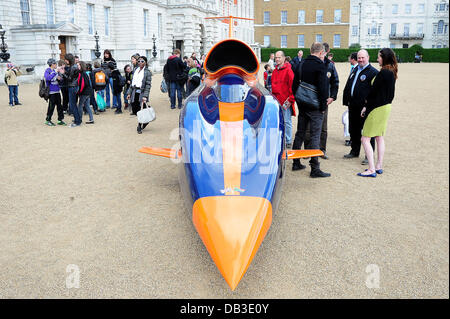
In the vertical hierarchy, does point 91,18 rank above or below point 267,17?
below

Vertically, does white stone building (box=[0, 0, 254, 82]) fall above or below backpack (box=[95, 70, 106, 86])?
above

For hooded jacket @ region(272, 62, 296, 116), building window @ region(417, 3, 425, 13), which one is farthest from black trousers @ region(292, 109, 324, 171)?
building window @ region(417, 3, 425, 13)

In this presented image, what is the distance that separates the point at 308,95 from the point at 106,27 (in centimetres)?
3212

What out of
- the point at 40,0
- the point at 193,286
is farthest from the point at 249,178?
the point at 40,0

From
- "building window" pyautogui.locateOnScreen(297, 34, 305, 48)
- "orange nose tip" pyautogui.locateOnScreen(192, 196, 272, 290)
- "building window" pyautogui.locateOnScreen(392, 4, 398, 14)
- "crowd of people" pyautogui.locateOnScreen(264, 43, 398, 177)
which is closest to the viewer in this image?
"orange nose tip" pyautogui.locateOnScreen(192, 196, 272, 290)

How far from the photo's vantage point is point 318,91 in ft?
18.9

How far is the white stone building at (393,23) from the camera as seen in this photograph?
59812 mm

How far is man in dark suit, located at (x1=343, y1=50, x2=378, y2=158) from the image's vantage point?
6547mm

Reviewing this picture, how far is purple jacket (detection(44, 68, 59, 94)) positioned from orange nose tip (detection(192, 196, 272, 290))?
809 centimetres

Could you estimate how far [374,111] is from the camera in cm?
577

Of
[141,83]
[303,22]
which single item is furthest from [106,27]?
[303,22]

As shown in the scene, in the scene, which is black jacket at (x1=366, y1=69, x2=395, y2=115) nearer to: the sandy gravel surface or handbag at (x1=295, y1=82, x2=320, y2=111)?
the sandy gravel surface

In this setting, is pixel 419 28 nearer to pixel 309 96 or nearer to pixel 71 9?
pixel 71 9
